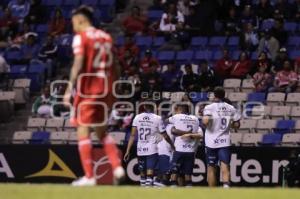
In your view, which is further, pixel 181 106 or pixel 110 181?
pixel 110 181

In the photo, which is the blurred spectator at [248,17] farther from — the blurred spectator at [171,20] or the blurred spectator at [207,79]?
the blurred spectator at [207,79]

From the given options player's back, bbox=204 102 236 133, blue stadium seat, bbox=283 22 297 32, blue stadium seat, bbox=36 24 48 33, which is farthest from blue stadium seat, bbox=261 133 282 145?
blue stadium seat, bbox=36 24 48 33

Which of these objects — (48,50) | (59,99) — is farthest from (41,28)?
(59,99)

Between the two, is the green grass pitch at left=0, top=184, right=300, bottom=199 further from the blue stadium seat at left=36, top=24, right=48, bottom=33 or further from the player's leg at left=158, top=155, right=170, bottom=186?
the blue stadium seat at left=36, top=24, right=48, bottom=33

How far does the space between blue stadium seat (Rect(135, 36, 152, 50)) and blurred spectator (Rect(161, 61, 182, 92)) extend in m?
1.67

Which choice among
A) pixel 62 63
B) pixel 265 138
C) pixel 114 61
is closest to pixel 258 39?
pixel 265 138

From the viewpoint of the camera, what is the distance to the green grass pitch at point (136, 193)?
36.6 ft

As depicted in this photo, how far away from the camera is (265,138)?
71.5 ft

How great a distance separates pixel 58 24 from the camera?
88.2 ft

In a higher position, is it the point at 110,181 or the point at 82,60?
the point at 82,60

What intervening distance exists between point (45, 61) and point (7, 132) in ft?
8.23

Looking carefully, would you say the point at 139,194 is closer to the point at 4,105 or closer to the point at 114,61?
the point at 114,61

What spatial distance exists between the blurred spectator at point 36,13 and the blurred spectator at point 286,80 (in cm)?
804

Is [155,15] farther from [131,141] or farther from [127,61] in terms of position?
[131,141]
